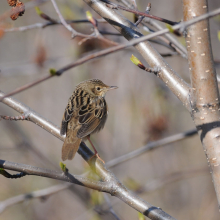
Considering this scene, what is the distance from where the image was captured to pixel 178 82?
2.66 metres

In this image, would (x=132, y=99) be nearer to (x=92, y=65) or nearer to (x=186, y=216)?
(x=92, y=65)

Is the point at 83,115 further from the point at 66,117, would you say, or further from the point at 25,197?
the point at 25,197

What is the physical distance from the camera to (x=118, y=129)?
7637mm

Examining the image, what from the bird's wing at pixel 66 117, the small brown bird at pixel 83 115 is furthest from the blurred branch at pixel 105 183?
the bird's wing at pixel 66 117

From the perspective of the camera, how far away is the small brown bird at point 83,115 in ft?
13.1

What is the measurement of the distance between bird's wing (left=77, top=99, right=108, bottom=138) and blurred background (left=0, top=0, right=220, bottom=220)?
1168 mm

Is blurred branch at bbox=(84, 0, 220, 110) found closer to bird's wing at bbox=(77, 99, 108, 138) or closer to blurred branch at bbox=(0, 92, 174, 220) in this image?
blurred branch at bbox=(0, 92, 174, 220)

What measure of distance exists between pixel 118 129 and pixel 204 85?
213 inches

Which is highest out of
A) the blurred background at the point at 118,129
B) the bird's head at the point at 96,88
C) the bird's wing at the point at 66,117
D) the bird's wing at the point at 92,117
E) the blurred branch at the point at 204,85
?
the blurred branch at the point at 204,85

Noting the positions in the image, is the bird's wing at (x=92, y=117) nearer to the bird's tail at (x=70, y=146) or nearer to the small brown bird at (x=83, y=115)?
the small brown bird at (x=83, y=115)

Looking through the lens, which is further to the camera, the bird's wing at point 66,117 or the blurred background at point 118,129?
the blurred background at point 118,129

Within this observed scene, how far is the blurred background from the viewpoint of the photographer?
6.09 metres

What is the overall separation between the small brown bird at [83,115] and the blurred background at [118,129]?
32.0 inches

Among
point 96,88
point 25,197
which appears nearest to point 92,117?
point 96,88
